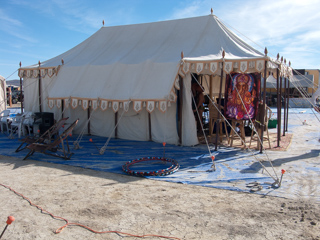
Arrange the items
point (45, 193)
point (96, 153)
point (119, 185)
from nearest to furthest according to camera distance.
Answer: point (45, 193), point (119, 185), point (96, 153)

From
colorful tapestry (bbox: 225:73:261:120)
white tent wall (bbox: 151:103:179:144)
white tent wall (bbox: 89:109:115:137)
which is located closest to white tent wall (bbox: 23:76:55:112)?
white tent wall (bbox: 89:109:115:137)

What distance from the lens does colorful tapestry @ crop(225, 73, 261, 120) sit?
7430 millimetres

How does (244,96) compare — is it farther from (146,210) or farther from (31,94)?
(31,94)

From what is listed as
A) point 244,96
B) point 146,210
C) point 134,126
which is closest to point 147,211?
point 146,210

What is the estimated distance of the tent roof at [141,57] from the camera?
7.52 metres

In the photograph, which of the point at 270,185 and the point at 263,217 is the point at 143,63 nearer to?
the point at 270,185

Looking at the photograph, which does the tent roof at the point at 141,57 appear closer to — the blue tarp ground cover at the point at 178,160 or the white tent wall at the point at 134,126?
the white tent wall at the point at 134,126

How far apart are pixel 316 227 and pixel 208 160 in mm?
3208

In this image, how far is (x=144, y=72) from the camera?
7.91m

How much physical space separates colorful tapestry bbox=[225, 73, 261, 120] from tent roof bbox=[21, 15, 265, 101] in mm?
617

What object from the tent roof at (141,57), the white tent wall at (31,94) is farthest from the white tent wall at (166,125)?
the white tent wall at (31,94)

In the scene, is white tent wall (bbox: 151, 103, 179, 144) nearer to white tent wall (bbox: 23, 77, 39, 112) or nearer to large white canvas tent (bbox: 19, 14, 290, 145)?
large white canvas tent (bbox: 19, 14, 290, 145)

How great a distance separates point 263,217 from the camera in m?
3.65

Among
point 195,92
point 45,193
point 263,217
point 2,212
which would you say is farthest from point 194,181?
point 195,92
